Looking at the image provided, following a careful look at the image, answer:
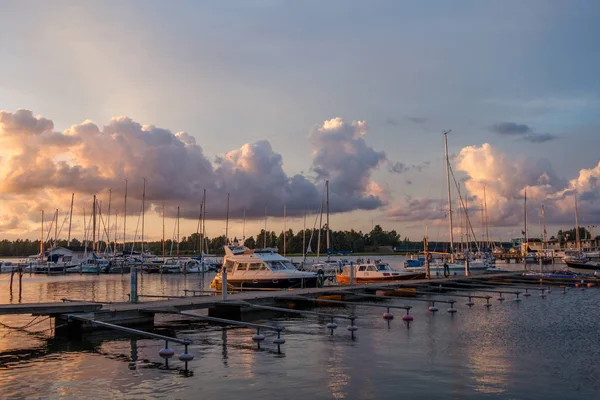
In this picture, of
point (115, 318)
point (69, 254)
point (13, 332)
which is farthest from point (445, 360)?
point (69, 254)

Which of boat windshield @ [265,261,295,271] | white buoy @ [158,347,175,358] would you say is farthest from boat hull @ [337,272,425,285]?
white buoy @ [158,347,175,358]

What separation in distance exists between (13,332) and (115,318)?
18.6ft

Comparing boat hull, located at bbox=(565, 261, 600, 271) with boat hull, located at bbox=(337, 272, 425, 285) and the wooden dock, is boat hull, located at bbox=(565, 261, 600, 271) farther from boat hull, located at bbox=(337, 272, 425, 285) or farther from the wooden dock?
the wooden dock

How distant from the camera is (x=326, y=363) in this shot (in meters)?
19.5

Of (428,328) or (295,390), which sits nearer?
(295,390)

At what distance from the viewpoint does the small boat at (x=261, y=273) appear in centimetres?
4159

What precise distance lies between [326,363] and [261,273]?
2286 cm

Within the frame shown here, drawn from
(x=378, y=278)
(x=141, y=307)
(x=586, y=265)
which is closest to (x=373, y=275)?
(x=378, y=278)

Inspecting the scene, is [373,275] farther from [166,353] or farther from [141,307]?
[166,353]

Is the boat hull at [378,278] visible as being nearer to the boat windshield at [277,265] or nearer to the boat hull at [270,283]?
the boat hull at [270,283]

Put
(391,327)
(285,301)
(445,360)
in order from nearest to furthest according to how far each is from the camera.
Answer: (445,360) → (391,327) → (285,301)

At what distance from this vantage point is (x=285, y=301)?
3644 cm

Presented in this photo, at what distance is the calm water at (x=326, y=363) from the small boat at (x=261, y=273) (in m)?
11.4

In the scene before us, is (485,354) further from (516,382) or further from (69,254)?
(69,254)
